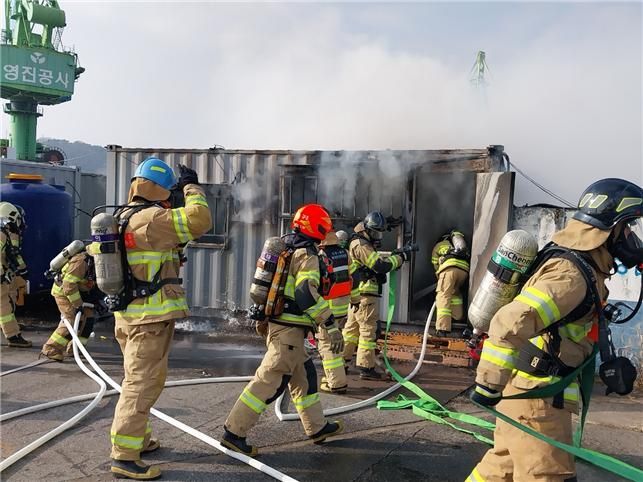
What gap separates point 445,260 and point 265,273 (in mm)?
4347

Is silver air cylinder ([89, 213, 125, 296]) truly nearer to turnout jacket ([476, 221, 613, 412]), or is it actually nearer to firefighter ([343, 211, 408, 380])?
turnout jacket ([476, 221, 613, 412])

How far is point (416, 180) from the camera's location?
7562 millimetres

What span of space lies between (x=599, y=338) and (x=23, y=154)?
94.2 ft

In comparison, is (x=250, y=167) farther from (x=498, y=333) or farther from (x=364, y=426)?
(x=498, y=333)

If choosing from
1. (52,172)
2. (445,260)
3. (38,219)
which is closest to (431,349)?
(445,260)

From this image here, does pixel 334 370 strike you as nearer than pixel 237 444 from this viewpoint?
No

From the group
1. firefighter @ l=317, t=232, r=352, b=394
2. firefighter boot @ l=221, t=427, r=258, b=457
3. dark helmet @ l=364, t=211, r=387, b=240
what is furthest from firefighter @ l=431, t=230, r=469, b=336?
firefighter boot @ l=221, t=427, r=258, b=457

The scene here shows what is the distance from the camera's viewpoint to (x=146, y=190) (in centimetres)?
385

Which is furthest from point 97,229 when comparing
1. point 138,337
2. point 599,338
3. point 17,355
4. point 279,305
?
point 17,355

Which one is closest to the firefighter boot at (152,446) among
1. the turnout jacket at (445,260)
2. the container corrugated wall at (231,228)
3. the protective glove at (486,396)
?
the protective glove at (486,396)

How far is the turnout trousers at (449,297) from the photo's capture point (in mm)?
7305

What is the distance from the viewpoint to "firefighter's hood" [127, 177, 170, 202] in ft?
12.6

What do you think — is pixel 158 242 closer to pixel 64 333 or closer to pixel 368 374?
pixel 368 374

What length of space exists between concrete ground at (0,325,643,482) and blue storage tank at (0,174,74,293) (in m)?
4.48
